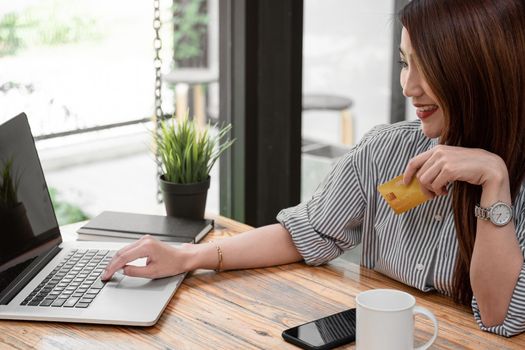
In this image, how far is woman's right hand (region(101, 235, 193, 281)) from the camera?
5.19 feet

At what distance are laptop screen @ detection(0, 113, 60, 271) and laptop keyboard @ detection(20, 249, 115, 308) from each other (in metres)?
0.07

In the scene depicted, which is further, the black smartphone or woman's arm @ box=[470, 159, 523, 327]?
woman's arm @ box=[470, 159, 523, 327]

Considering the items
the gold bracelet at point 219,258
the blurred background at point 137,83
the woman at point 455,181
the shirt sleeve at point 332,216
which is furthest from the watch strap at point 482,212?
the blurred background at point 137,83

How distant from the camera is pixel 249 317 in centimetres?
147

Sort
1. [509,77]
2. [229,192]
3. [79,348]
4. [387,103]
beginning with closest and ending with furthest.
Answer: [79,348]
[509,77]
[387,103]
[229,192]

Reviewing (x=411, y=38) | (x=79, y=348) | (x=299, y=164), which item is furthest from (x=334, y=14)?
(x=79, y=348)

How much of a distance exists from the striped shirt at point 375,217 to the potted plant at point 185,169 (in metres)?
0.31

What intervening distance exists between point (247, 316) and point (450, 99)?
0.53 meters

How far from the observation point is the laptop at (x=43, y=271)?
1449 millimetres

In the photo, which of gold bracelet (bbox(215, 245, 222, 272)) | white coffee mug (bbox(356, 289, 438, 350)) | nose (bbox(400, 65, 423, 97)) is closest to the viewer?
white coffee mug (bbox(356, 289, 438, 350))

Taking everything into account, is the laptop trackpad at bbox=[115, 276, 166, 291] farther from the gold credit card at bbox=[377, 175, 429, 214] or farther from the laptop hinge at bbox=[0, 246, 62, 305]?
the gold credit card at bbox=[377, 175, 429, 214]

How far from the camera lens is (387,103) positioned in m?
2.49

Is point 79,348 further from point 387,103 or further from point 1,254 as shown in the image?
point 387,103

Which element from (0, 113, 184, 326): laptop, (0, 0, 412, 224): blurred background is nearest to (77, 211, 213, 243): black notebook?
(0, 113, 184, 326): laptop
